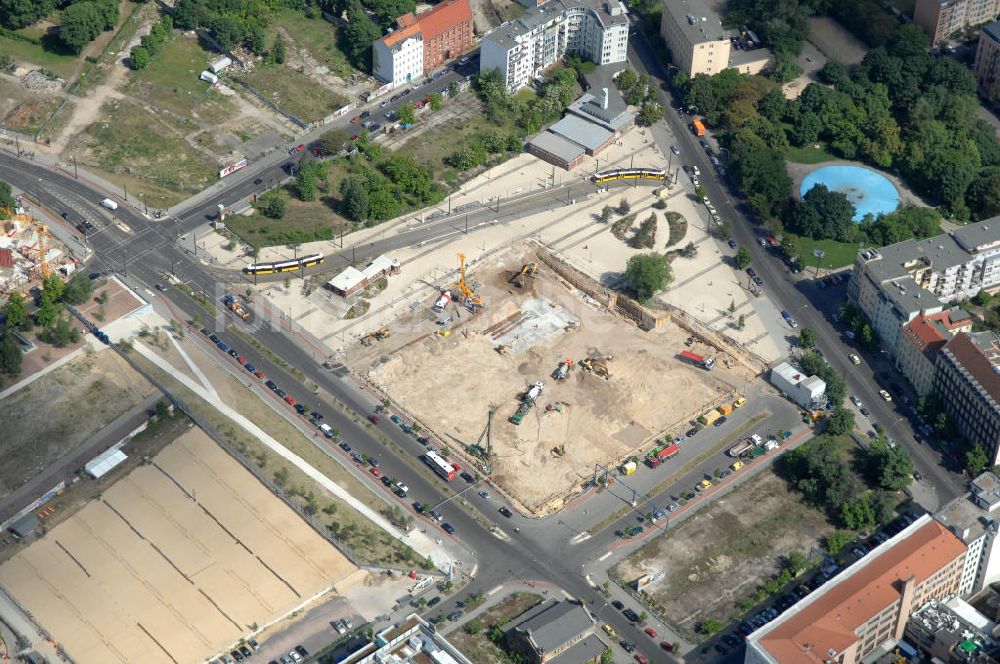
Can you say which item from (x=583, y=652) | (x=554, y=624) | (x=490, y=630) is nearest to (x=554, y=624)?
(x=554, y=624)

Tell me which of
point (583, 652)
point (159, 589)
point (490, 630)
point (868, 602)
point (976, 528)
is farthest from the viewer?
point (976, 528)

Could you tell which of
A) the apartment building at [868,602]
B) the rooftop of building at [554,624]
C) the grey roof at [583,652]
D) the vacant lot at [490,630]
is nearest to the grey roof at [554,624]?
the rooftop of building at [554,624]

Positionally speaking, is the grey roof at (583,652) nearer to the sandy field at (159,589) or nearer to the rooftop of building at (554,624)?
the rooftop of building at (554,624)

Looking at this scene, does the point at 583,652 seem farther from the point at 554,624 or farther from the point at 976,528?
the point at 976,528

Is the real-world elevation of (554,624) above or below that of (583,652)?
above

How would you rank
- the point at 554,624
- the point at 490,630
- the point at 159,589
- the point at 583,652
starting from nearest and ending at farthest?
the point at 583,652 < the point at 554,624 < the point at 490,630 < the point at 159,589

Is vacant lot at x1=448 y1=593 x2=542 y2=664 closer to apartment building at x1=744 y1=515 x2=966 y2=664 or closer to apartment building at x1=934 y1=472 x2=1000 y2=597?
apartment building at x1=744 y1=515 x2=966 y2=664

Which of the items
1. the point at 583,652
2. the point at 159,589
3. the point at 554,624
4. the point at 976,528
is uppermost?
the point at 976,528

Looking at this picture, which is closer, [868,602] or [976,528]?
[868,602]
